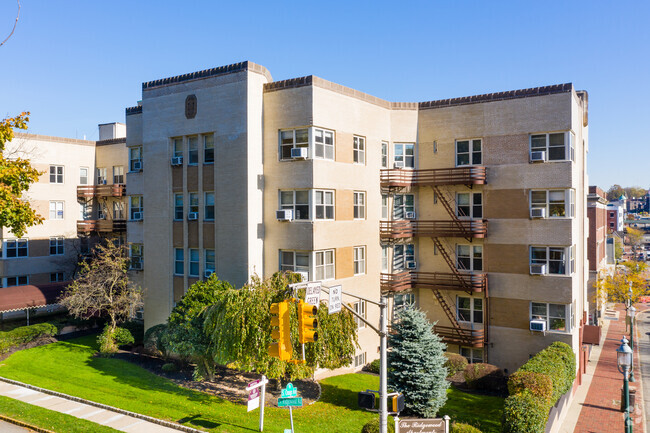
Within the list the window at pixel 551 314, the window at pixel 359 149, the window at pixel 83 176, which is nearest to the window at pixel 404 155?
the window at pixel 359 149

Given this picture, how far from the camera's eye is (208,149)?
2667 cm

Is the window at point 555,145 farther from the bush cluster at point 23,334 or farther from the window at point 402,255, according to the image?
the bush cluster at point 23,334

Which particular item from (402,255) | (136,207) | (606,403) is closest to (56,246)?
(136,207)

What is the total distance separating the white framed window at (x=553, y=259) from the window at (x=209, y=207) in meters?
17.6

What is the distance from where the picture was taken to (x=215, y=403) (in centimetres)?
2016

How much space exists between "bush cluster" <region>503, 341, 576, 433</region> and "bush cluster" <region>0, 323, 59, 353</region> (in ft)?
85.0

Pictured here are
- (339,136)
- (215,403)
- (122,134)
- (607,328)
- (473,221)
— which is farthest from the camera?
(607,328)

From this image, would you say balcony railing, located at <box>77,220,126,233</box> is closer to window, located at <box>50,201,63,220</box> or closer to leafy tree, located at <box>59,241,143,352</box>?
window, located at <box>50,201,63,220</box>

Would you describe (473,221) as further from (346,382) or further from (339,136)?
(346,382)

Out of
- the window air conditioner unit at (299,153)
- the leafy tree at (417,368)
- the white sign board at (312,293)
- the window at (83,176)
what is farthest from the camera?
Answer: the window at (83,176)

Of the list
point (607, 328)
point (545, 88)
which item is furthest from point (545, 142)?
point (607, 328)

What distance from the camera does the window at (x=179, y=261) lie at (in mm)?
27797

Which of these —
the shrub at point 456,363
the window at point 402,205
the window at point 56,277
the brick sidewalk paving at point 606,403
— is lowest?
the brick sidewalk paving at point 606,403

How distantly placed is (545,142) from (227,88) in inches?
681
